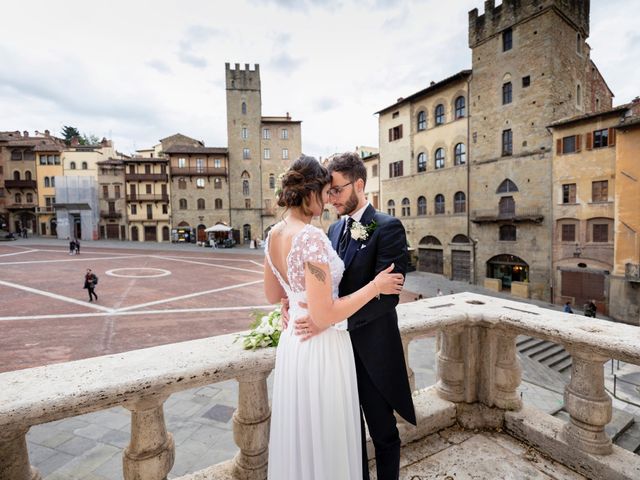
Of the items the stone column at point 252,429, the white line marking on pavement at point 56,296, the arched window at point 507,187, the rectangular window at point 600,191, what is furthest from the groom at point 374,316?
the arched window at point 507,187

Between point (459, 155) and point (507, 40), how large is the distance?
8.21 metres

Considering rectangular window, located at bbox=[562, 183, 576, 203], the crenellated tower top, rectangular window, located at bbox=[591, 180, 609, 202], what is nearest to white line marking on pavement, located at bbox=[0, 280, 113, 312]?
rectangular window, located at bbox=[562, 183, 576, 203]

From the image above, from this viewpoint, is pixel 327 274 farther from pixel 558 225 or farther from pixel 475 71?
pixel 475 71

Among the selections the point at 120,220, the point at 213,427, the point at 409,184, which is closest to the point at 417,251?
the point at 409,184

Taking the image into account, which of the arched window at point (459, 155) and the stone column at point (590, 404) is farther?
the arched window at point (459, 155)

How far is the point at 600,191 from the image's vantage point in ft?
65.0

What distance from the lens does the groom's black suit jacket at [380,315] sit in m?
1.86

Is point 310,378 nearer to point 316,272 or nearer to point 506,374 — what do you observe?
point 316,272

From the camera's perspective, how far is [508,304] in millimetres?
3082

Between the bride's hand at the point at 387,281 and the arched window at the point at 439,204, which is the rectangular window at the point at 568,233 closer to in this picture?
the arched window at the point at 439,204

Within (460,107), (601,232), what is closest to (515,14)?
(460,107)

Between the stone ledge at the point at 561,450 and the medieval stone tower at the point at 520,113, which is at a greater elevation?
the medieval stone tower at the point at 520,113

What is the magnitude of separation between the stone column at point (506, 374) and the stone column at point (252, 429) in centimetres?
201

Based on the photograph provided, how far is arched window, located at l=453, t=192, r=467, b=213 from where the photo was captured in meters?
26.5
